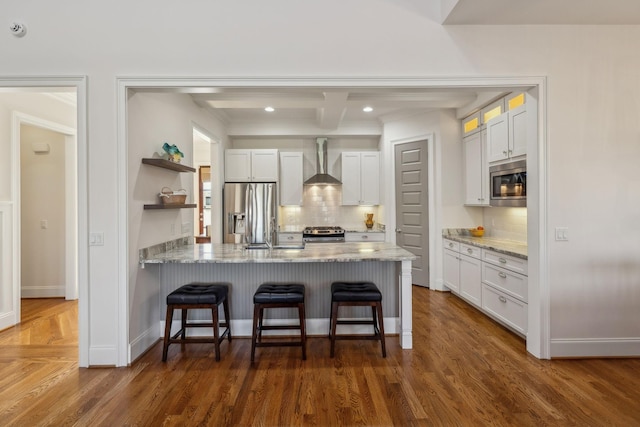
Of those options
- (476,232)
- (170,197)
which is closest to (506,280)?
(476,232)

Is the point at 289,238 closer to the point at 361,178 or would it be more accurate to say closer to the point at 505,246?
the point at 361,178

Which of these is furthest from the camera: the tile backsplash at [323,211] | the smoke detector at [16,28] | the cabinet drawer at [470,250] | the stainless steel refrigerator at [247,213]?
the tile backsplash at [323,211]

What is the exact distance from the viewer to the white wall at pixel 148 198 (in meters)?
2.78

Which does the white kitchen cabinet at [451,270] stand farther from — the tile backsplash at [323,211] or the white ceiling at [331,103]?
the white ceiling at [331,103]

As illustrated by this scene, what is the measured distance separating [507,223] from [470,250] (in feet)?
2.37

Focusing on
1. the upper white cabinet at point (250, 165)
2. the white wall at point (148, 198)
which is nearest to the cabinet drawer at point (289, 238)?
the upper white cabinet at point (250, 165)

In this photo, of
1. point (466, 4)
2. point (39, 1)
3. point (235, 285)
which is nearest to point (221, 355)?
point (235, 285)

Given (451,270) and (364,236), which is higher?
(364,236)

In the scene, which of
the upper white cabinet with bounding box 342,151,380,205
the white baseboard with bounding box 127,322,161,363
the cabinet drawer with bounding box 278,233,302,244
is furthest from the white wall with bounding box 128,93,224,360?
the upper white cabinet with bounding box 342,151,380,205

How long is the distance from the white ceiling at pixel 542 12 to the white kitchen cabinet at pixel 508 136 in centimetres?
89

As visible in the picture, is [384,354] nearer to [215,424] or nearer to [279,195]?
[215,424]

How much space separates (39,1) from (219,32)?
56.6 inches

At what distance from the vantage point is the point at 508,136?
3.69 m

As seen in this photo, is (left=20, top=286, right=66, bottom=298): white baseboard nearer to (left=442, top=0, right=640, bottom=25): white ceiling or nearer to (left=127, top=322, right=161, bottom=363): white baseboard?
(left=127, top=322, right=161, bottom=363): white baseboard
